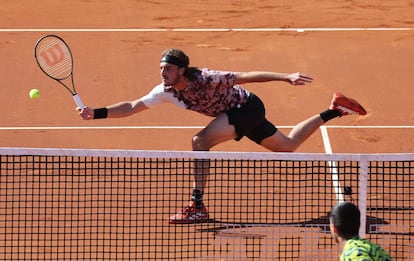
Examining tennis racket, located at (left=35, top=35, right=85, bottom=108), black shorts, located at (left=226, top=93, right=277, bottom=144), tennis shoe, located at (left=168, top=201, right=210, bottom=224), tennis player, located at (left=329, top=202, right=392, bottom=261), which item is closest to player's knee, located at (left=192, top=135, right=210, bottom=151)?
black shorts, located at (left=226, top=93, right=277, bottom=144)

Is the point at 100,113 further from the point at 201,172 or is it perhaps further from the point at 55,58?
the point at 201,172

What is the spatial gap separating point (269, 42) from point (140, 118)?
3.88 meters

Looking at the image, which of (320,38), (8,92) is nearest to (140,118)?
(8,92)

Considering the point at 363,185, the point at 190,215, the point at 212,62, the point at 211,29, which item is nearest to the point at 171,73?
the point at 190,215

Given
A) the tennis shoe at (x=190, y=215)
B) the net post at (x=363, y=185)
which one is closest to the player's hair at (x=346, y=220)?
the net post at (x=363, y=185)

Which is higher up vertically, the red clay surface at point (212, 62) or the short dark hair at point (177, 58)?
the red clay surface at point (212, 62)

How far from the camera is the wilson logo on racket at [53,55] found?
38.4 ft

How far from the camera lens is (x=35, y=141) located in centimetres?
1397

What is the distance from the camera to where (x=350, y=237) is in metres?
7.18

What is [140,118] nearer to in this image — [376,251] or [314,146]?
[314,146]

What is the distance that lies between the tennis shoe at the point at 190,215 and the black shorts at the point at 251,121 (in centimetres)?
92

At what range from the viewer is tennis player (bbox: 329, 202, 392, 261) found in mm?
7117

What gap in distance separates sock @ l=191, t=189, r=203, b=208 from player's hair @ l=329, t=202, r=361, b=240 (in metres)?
4.16

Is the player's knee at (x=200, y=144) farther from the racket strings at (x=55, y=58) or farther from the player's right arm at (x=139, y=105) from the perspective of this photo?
the racket strings at (x=55, y=58)
